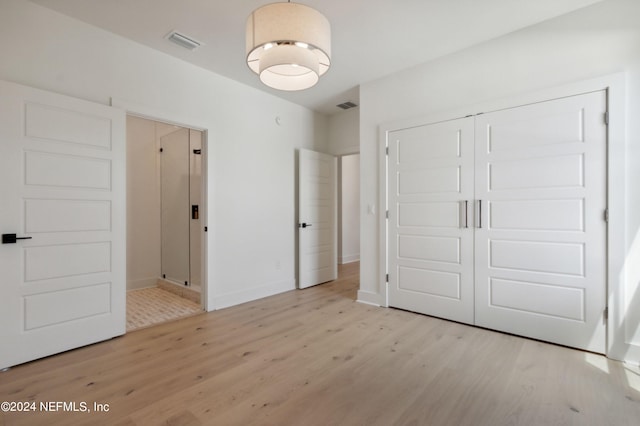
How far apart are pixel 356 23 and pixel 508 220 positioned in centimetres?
234

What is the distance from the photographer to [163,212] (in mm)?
4859

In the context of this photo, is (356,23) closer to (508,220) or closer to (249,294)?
(508,220)

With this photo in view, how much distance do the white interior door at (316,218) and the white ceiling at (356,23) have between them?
172 cm

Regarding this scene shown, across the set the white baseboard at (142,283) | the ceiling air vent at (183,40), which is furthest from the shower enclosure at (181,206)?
the ceiling air vent at (183,40)

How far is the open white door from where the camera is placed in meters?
2.28

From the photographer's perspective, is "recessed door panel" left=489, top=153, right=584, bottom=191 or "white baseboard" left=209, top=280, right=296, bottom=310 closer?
"recessed door panel" left=489, top=153, right=584, bottom=191

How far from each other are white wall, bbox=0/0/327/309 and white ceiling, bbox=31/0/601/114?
0.19 metres

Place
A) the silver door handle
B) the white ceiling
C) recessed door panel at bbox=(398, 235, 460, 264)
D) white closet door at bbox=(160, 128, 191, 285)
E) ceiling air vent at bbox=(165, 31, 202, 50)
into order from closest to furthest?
the white ceiling < ceiling air vent at bbox=(165, 31, 202, 50) < the silver door handle < recessed door panel at bbox=(398, 235, 460, 264) < white closet door at bbox=(160, 128, 191, 285)

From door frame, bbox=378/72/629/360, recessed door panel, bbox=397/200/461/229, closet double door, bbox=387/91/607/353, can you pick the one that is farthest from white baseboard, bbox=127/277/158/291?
door frame, bbox=378/72/629/360

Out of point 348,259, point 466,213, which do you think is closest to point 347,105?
point 466,213

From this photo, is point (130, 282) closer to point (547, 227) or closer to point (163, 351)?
point (163, 351)

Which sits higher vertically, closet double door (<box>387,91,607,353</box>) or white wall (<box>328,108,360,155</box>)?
white wall (<box>328,108,360,155</box>)

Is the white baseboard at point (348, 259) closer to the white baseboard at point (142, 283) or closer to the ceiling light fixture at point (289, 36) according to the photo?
the white baseboard at point (142, 283)

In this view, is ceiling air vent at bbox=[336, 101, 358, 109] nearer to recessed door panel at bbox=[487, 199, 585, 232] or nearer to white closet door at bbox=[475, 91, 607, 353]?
white closet door at bbox=[475, 91, 607, 353]
